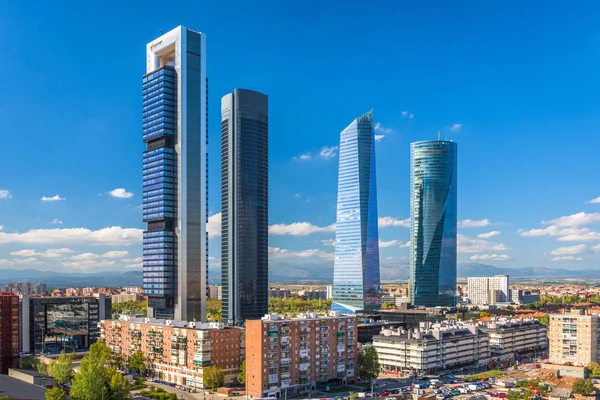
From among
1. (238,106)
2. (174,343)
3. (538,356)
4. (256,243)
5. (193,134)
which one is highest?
(238,106)

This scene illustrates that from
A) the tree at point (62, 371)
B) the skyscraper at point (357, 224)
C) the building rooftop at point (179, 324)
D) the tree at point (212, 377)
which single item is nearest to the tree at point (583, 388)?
the tree at point (212, 377)

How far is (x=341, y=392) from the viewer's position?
66.0m

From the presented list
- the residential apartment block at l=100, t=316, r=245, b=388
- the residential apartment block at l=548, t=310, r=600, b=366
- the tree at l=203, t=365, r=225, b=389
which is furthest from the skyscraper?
the tree at l=203, t=365, r=225, b=389

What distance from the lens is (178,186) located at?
108 meters

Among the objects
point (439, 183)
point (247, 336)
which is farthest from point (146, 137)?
point (439, 183)

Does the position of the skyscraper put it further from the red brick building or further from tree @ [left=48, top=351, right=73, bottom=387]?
tree @ [left=48, top=351, right=73, bottom=387]

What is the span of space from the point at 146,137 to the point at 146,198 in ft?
35.8

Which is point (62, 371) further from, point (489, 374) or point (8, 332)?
point (489, 374)

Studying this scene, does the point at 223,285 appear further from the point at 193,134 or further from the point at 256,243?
the point at 193,134

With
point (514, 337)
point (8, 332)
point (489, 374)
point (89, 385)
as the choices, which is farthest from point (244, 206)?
point (89, 385)

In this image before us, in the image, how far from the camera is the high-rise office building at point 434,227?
A: 168 metres

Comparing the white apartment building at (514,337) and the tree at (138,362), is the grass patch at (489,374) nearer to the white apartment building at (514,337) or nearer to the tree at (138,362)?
the white apartment building at (514,337)

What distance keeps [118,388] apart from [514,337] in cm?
6124

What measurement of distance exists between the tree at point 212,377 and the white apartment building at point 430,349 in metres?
24.1
